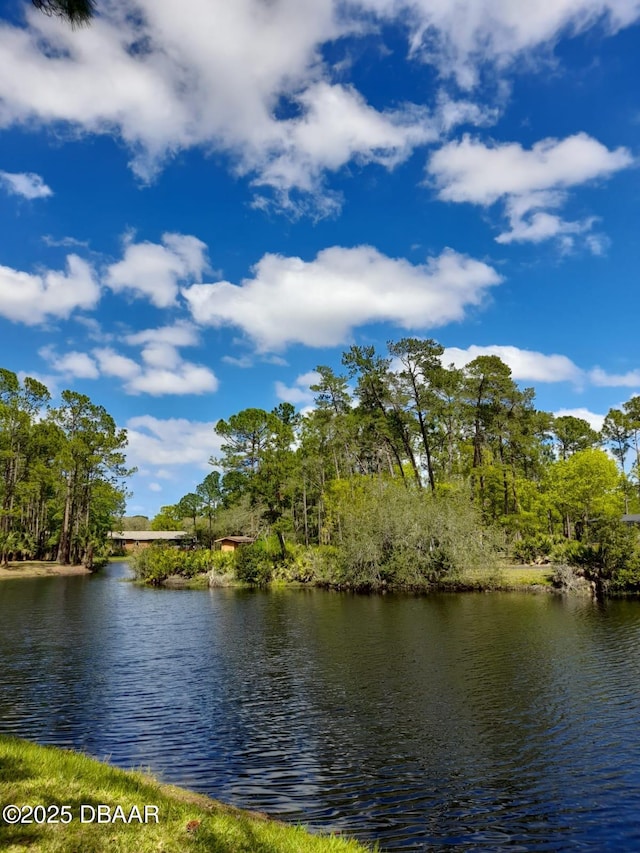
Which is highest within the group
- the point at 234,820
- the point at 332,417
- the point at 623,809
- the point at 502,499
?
the point at 332,417

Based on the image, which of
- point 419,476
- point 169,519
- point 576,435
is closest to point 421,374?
point 419,476

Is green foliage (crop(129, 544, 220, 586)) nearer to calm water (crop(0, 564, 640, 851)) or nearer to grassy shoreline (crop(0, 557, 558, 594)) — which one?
grassy shoreline (crop(0, 557, 558, 594))

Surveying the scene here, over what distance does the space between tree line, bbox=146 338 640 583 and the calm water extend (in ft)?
50.1

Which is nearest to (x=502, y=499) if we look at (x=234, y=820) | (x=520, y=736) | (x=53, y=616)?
(x=53, y=616)

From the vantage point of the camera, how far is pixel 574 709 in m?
15.9

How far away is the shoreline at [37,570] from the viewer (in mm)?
66812

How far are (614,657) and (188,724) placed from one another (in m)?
16.3

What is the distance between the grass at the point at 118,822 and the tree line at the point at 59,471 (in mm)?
69920

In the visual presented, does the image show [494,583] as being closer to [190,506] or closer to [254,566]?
[254,566]

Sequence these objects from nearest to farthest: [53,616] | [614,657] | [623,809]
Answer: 1. [623,809]
2. [614,657]
3. [53,616]

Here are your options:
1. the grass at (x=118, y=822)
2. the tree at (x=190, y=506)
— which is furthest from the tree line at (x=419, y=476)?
the tree at (x=190, y=506)

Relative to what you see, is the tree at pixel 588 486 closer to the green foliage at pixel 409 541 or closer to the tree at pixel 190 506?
the green foliage at pixel 409 541

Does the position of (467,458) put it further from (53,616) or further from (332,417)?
(53,616)

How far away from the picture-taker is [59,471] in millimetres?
80750
